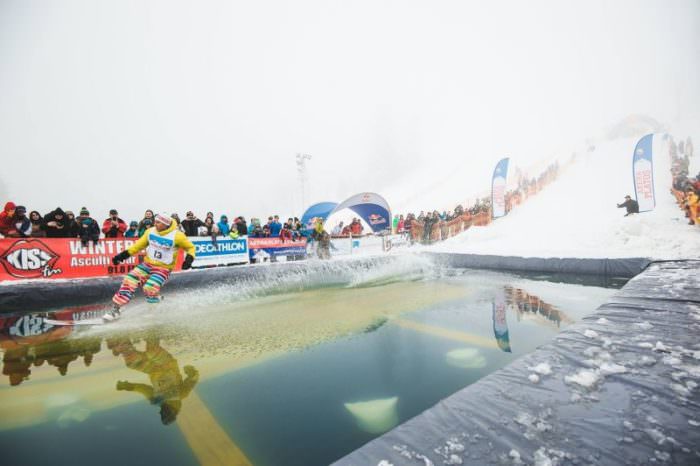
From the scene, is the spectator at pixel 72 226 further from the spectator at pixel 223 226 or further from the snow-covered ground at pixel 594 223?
the snow-covered ground at pixel 594 223

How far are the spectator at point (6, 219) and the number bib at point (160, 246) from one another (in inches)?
172

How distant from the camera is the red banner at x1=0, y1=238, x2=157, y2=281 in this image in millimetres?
6633

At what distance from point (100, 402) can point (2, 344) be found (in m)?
2.90

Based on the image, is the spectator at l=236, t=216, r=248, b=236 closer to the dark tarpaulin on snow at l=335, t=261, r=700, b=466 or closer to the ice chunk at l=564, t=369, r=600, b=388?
the dark tarpaulin on snow at l=335, t=261, r=700, b=466

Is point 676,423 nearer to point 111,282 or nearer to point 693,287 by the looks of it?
point 693,287

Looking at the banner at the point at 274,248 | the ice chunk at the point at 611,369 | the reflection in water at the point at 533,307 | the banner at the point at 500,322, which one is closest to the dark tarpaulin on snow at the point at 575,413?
the ice chunk at the point at 611,369

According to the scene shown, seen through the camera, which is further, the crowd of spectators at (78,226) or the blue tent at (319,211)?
the blue tent at (319,211)

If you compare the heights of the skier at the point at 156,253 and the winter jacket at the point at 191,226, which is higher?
the winter jacket at the point at 191,226

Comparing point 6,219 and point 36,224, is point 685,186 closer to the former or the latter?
point 36,224

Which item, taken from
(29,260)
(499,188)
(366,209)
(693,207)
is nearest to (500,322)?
(29,260)

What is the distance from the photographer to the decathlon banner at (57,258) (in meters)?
6.63

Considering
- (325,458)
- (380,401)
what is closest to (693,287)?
(380,401)

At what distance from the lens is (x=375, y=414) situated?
2.16m

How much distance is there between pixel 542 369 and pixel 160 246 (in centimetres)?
562
